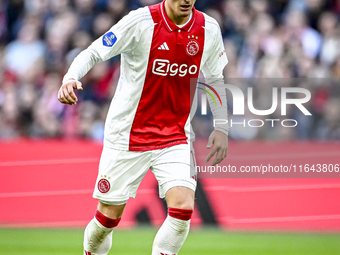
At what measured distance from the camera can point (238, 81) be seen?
29.9ft

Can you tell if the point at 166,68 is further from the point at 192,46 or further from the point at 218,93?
Answer: the point at 218,93

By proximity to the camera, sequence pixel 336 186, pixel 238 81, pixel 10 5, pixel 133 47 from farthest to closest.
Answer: pixel 10 5 → pixel 238 81 → pixel 336 186 → pixel 133 47

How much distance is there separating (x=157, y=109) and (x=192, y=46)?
56 centimetres

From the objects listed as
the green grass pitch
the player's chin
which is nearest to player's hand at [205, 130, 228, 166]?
the player's chin

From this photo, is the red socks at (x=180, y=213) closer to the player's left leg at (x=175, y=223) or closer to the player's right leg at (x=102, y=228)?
the player's left leg at (x=175, y=223)

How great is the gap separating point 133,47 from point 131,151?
82 centimetres

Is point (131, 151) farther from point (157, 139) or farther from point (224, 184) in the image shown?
A: point (224, 184)

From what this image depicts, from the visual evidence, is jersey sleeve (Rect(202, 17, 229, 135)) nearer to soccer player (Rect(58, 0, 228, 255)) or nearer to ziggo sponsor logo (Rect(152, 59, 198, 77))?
soccer player (Rect(58, 0, 228, 255))

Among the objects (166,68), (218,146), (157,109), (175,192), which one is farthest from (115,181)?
(166,68)

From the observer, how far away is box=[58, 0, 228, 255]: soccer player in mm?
4543

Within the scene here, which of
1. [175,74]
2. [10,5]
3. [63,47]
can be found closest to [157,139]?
[175,74]

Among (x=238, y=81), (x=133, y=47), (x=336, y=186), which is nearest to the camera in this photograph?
(x=133, y=47)

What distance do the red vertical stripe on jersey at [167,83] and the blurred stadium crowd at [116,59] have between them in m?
4.05

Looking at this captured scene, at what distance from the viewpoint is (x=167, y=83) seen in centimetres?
469
